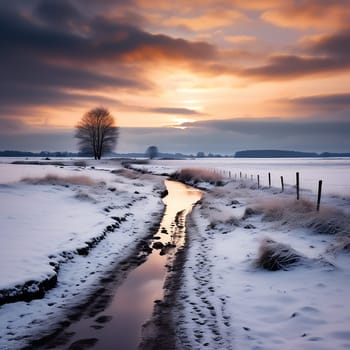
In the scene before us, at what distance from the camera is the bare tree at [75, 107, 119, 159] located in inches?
2985

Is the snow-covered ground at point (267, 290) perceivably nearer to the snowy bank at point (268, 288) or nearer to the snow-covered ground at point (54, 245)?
the snowy bank at point (268, 288)

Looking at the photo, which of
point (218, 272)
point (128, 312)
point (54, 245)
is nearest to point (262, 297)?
point (218, 272)

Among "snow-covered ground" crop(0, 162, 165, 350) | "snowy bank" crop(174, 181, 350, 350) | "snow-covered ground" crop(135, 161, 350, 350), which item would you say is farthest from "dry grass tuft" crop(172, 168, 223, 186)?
"snowy bank" crop(174, 181, 350, 350)

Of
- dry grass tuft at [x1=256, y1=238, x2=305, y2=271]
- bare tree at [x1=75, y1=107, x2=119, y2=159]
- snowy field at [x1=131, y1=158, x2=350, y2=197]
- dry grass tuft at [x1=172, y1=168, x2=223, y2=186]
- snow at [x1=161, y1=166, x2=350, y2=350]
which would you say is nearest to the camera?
snow at [x1=161, y1=166, x2=350, y2=350]

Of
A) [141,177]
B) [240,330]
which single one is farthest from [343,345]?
[141,177]

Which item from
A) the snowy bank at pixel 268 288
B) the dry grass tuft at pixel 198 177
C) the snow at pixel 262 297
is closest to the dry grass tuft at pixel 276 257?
the snowy bank at pixel 268 288

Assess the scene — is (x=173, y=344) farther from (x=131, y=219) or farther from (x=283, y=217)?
(x=131, y=219)

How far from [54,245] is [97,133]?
227 feet

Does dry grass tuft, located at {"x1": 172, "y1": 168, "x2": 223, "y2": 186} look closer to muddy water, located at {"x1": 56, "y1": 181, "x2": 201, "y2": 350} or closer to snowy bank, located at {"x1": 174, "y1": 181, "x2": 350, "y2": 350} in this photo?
snowy bank, located at {"x1": 174, "y1": 181, "x2": 350, "y2": 350}

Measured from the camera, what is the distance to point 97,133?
7656 centimetres

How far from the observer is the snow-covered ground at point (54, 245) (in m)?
6.50

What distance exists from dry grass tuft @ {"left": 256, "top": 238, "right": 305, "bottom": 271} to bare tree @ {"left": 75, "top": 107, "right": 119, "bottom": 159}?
7094 centimetres

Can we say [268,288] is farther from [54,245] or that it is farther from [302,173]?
[302,173]

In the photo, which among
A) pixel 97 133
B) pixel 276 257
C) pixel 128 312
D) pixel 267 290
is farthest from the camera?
pixel 97 133
